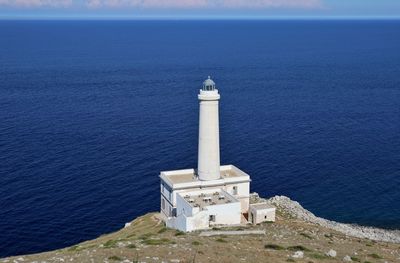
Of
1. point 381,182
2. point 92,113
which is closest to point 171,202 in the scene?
point 381,182

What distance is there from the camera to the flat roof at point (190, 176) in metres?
52.8

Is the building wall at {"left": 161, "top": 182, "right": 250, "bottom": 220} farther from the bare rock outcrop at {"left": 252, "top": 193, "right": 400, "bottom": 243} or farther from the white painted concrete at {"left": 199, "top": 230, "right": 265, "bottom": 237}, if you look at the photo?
the white painted concrete at {"left": 199, "top": 230, "right": 265, "bottom": 237}

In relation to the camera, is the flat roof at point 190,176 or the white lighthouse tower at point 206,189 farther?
the flat roof at point 190,176

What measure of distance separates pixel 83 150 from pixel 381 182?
154 ft

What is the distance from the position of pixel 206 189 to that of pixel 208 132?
580 centimetres

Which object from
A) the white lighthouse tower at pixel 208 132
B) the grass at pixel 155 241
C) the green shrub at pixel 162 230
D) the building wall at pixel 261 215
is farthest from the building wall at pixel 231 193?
the grass at pixel 155 241

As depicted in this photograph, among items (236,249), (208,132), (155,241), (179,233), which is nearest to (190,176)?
(208,132)

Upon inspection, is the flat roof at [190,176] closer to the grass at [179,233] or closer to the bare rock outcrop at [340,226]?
the bare rock outcrop at [340,226]

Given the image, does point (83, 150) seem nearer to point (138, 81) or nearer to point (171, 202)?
point (171, 202)

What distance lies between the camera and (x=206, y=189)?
174 ft

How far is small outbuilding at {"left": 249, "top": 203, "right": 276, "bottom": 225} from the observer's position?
1994 inches

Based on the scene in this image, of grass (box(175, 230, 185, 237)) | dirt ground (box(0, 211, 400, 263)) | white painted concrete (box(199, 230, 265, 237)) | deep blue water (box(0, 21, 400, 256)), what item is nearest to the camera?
dirt ground (box(0, 211, 400, 263))

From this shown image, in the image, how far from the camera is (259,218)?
167ft

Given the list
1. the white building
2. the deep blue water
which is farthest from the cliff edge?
the deep blue water
